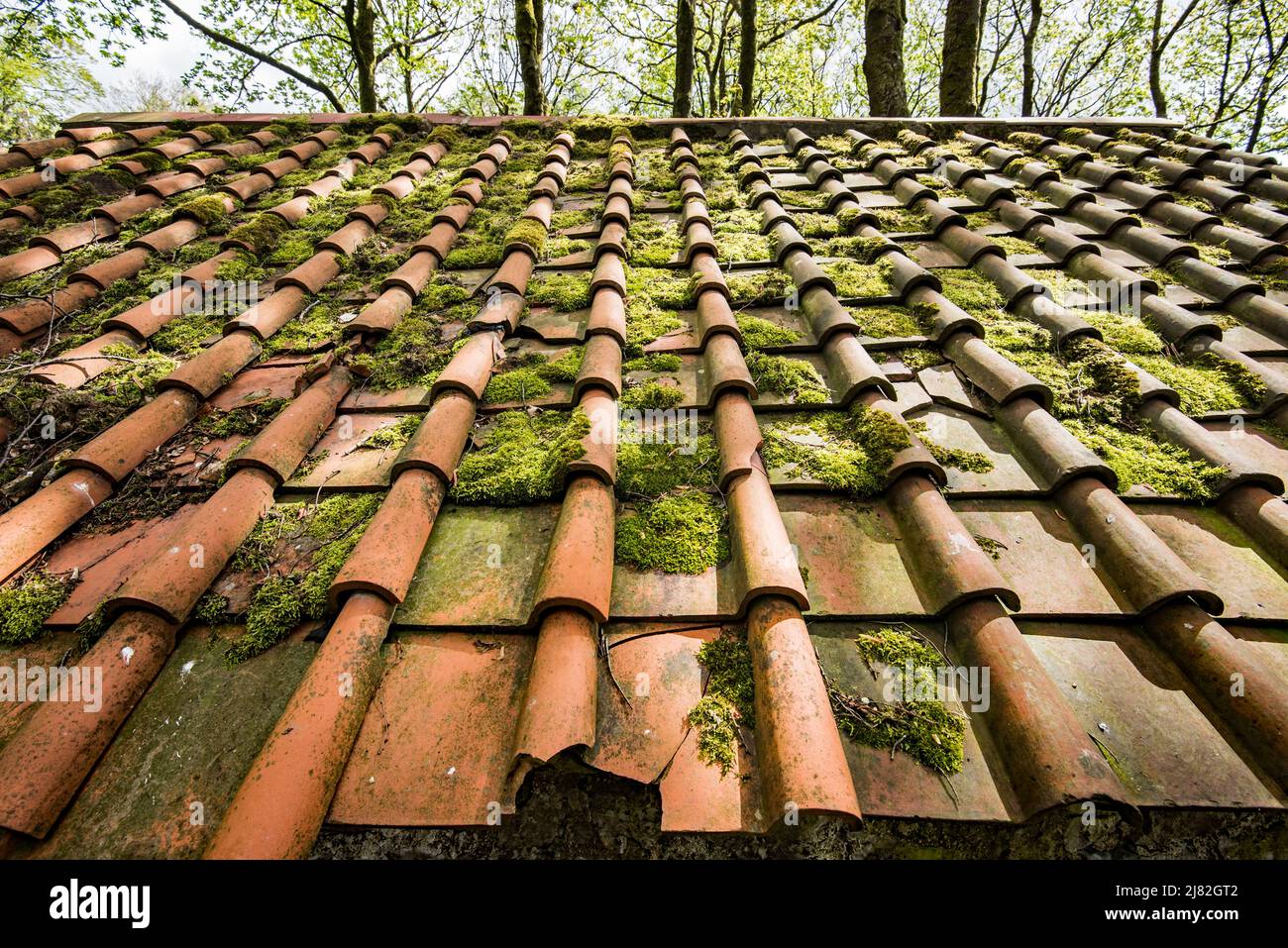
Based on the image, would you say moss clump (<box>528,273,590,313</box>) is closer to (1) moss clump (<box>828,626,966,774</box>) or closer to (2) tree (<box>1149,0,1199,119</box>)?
(1) moss clump (<box>828,626,966,774</box>)

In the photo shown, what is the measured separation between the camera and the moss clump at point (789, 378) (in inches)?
92.7

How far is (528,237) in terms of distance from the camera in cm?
322

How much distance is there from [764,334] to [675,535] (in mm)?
1327

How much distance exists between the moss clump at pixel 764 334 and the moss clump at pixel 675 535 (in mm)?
1026

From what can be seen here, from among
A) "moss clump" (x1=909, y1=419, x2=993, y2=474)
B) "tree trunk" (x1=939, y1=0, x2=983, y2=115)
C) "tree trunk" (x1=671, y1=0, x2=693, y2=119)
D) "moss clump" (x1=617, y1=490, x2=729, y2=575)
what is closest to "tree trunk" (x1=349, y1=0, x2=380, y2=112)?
"tree trunk" (x1=671, y1=0, x2=693, y2=119)

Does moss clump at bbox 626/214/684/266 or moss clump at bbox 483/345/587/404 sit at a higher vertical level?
moss clump at bbox 626/214/684/266

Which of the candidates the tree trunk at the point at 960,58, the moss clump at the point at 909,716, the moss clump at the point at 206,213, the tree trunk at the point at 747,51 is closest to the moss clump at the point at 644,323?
the moss clump at the point at 909,716

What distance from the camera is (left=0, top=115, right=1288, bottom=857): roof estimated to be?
131cm

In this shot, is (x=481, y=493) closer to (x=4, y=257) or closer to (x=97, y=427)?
(x=97, y=427)

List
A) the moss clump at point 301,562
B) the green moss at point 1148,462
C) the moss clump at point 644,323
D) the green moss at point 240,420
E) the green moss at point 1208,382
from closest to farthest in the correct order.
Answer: the moss clump at point 301,562
the green moss at point 1148,462
the green moss at point 240,420
the green moss at point 1208,382
the moss clump at point 644,323

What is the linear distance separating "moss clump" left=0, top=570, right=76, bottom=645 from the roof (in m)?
0.02

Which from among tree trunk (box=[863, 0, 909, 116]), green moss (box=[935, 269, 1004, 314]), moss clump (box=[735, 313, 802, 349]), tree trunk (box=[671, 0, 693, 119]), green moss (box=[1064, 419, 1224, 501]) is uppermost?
tree trunk (box=[671, 0, 693, 119])

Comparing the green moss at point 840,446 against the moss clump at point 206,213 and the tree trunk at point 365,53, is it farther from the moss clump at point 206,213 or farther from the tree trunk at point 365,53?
the tree trunk at point 365,53
